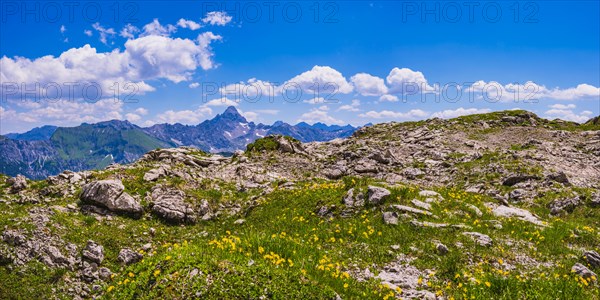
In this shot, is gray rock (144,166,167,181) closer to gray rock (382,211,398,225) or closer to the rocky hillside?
the rocky hillside

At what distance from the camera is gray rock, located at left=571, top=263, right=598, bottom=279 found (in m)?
11.6

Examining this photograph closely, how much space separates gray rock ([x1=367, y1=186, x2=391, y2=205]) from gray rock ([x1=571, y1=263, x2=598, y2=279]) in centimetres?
833

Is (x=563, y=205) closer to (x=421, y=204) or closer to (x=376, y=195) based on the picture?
(x=421, y=204)

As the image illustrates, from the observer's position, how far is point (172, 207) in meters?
21.6

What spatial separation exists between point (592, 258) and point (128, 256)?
1852cm

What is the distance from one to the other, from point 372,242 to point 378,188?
5.11m

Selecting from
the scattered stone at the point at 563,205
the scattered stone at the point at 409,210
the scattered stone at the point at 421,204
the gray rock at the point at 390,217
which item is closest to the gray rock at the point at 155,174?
the gray rock at the point at 390,217

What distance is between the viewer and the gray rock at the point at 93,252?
14.7 m

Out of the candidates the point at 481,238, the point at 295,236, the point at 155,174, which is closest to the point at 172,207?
the point at 155,174


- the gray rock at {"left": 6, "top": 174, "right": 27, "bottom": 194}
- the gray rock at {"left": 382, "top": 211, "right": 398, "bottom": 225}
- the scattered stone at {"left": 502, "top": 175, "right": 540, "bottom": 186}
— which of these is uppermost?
the gray rock at {"left": 6, "top": 174, "right": 27, "bottom": 194}

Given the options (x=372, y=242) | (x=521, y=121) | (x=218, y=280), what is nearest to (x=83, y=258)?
(x=218, y=280)

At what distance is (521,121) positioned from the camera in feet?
237

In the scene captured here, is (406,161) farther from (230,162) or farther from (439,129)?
(439,129)

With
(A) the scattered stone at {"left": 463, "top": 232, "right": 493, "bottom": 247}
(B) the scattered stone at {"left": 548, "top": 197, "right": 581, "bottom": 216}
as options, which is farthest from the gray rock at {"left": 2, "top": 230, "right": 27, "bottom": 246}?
(B) the scattered stone at {"left": 548, "top": 197, "right": 581, "bottom": 216}
